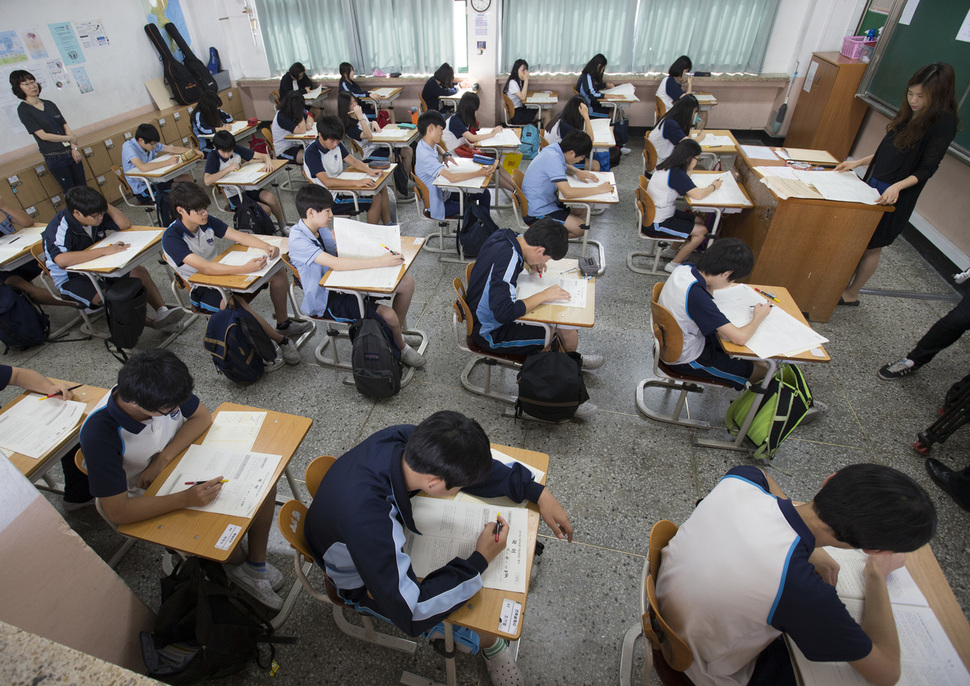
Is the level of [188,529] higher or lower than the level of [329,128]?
lower

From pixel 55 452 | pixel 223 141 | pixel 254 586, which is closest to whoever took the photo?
pixel 55 452

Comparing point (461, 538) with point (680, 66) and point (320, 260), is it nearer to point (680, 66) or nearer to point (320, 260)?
point (320, 260)

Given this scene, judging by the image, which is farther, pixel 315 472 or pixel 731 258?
pixel 731 258

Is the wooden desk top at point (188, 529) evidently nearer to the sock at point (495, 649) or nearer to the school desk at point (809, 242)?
the sock at point (495, 649)

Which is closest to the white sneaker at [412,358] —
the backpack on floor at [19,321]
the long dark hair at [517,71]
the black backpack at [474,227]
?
the black backpack at [474,227]

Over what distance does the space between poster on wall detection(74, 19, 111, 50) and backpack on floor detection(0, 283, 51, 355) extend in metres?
4.02

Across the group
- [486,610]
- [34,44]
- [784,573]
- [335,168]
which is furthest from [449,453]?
[34,44]

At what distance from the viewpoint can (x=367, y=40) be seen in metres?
7.46

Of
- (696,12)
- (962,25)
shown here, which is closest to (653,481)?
(962,25)

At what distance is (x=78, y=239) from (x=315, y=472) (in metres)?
2.88

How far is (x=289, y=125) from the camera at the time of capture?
531cm

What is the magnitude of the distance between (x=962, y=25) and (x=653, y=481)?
4759 mm

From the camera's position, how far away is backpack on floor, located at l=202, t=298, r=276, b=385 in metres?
2.88

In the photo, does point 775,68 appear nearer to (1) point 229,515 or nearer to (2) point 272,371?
(2) point 272,371
